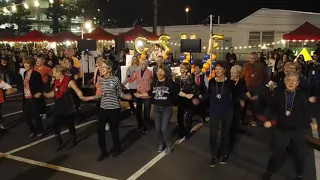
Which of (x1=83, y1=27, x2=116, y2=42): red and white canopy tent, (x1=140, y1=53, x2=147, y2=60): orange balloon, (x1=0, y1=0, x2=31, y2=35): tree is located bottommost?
(x1=140, y1=53, x2=147, y2=60): orange balloon

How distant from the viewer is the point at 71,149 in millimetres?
6332

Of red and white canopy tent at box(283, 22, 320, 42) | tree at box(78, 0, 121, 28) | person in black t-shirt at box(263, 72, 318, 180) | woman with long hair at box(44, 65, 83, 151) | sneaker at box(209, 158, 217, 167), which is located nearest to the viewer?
person in black t-shirt at box(263, 72, 318, 180)

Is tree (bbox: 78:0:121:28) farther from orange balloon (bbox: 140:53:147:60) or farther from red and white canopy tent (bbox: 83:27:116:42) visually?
orange balloon (bbox: 140:53:147:60)

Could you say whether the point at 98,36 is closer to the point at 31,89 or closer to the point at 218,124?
the point at 31,89

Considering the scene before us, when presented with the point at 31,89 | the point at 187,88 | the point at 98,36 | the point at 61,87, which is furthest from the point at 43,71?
the point at 98,36

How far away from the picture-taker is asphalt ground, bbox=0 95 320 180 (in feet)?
16.6

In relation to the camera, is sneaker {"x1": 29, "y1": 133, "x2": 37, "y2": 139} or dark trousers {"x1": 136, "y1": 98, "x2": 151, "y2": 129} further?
dark trousers {"x1": 136, "y1": 98, "x2": 151, "y2": 129}

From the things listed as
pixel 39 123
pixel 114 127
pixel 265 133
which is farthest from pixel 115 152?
pixel 265 133

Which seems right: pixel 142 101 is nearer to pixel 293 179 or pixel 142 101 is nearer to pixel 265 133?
pixel 265 133

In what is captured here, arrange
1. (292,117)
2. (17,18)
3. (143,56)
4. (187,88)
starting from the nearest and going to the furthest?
(292,117) → (187,88) → (143,56) → (17,18)

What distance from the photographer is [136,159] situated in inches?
227

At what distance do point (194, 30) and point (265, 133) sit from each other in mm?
26074

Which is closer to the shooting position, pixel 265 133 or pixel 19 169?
pixel 19 169

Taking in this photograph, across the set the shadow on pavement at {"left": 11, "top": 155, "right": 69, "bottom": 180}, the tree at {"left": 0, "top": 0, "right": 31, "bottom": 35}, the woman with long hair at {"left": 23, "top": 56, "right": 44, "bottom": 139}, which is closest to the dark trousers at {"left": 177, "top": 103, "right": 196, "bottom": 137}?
the shadow on pavement at {"left": 11, "top": 155, "right": 69, "bottom": 180}
